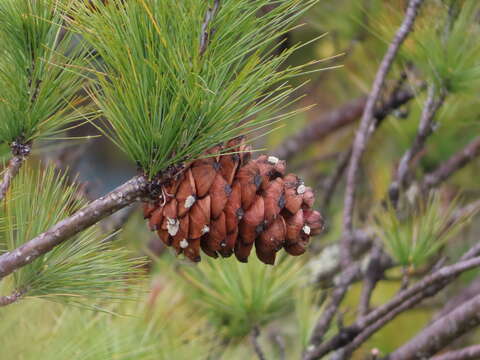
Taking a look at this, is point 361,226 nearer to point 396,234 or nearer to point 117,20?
point 396,234

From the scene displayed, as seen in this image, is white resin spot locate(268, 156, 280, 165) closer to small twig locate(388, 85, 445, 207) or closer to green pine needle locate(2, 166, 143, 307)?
green pine needle locate(2, 166, 143, 307)

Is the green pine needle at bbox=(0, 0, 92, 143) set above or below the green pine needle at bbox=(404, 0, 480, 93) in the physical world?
below

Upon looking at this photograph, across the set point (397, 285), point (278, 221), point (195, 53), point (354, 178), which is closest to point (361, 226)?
point (397, 285)

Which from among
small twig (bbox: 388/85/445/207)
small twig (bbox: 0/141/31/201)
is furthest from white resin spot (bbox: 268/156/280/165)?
small twig (bbox: 388/85/445/207)

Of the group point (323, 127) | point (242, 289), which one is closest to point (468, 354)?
point (242, 289)

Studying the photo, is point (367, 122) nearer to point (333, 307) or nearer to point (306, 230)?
point (333, 307)
